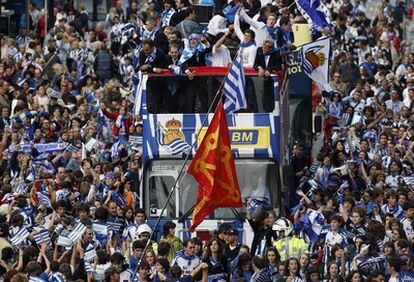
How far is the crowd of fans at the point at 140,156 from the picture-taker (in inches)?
1045

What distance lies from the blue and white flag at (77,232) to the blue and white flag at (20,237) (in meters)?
0.82

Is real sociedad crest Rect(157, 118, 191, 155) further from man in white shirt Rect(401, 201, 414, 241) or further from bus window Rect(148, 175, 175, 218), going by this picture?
man in white shirt Rect(401, 201, 414, 241)

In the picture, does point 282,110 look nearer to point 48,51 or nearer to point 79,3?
point 48,51

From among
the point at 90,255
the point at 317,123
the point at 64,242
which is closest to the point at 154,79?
the point at 64,242

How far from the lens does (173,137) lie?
29953 millimetres

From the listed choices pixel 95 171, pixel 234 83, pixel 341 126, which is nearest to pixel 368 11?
pixel 341 126

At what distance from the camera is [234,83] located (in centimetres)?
2873

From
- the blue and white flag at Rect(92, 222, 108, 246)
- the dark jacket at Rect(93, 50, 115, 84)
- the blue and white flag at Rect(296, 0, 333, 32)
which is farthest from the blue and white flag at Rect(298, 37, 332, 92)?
the dark jacket at Rect(93, 50, 115, 84)

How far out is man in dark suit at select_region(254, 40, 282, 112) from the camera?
2998 centimetres

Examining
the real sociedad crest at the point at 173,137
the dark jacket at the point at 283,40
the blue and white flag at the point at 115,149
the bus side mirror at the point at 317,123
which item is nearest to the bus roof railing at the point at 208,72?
the real sociedad crest at the point at 173,137

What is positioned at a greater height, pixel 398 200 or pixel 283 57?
pixel 283 57

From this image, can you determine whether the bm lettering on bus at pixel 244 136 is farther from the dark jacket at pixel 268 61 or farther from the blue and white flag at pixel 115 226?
the blue and white flag at pixel 115 226

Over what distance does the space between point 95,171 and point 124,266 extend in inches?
287

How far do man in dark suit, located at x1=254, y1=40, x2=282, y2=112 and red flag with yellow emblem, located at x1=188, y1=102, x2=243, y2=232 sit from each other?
235cm
